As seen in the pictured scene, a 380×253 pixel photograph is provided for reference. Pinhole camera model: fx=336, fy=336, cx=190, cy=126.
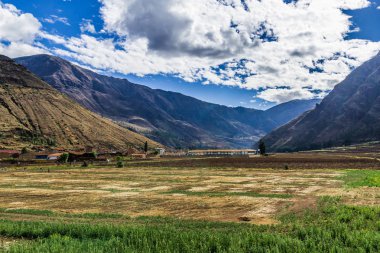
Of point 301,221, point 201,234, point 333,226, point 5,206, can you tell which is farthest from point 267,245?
point 5,206

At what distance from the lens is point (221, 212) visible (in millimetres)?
30328

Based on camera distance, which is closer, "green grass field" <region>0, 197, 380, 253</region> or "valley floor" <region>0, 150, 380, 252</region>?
"green grass field" <region>0, 197, 380, 253</region>

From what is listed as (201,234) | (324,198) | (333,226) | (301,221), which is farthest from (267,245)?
(324,198)

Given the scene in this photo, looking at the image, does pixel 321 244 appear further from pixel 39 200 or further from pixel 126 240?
pixel 39 200

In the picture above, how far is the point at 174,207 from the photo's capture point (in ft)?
109

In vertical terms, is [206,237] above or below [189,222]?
above

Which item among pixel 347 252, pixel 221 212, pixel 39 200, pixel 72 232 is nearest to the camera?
pixel 347 252

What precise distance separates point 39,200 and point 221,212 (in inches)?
901

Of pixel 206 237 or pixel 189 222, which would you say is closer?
pixel 206 237

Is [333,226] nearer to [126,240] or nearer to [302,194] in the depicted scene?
[126,240]

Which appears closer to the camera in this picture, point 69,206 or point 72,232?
point 72,232

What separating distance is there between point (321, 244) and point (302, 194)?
2615 cm

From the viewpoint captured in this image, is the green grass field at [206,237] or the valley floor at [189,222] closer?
the green grass field at [206,237]

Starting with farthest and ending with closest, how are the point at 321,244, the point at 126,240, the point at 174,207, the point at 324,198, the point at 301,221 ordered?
the point at 324,198 < the point at 174,207 < the point at 301,221 < the point at 126,240 < the point at 321,244
